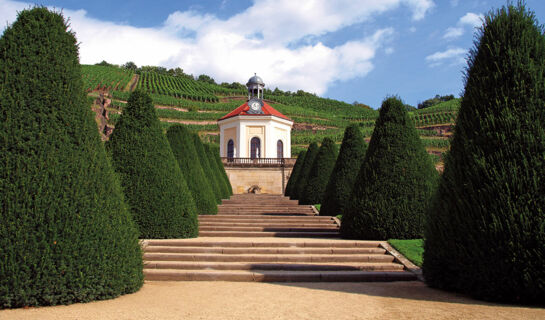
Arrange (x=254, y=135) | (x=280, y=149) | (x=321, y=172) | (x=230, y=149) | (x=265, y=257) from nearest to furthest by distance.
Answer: (x=265, y=257) < (x=321, y=172) < (x=254, y=135) < (x=230, y=149) < (x=280, y=149)

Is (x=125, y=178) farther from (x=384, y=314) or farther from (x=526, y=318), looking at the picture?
(x=526, y=318)

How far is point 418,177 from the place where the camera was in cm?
1134

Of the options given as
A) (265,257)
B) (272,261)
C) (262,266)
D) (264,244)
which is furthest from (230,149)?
(262,266)

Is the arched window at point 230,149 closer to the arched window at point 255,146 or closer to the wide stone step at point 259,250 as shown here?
the arched window at point 255,146

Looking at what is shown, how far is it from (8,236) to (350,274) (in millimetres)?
5735

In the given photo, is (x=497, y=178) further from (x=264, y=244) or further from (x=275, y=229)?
(x=275, y=229)

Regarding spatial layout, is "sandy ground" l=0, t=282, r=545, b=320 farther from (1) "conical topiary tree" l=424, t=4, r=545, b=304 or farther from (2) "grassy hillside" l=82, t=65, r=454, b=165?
(2) "grassy hillside" l=82, t=65, r=454, b=165

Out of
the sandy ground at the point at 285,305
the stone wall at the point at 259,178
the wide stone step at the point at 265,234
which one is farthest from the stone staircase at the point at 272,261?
the stone wall at the point at 259,178

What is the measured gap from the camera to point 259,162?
1522 inches

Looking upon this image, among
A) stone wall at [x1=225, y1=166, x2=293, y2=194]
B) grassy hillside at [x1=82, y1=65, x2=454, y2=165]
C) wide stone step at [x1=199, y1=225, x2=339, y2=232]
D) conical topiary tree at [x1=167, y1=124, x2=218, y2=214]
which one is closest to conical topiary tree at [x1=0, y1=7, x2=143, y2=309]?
wide stone step at [x1=199, y1=225, x2=339, y2=232]

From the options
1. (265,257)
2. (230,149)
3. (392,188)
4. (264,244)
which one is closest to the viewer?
(265,257)

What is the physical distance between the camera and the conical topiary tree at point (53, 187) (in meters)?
5.52

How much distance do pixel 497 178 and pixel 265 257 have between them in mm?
5360

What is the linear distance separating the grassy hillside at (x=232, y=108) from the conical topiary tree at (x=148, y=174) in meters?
29.3
